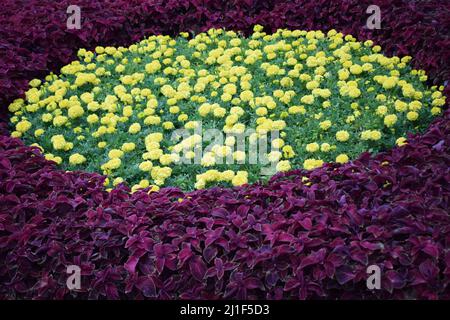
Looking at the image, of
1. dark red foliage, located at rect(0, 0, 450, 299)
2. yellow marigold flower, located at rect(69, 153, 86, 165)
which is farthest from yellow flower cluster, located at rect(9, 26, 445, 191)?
dark red foliage, located at rect(0, 0, 450, 299)

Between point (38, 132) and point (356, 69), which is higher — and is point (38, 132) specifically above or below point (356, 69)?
below

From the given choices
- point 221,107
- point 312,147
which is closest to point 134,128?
point 221,107

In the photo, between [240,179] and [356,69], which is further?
[356,69]

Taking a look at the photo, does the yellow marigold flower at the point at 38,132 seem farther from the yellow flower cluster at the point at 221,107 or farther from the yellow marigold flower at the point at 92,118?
the yellow marigold flower at the point at 92,118

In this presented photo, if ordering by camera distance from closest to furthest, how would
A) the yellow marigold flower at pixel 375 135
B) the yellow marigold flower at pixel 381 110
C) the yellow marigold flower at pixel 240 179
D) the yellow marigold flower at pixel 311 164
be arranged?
the yellow marigold flower at pixel 240 179 → the yellow marigold flower at pixel 311 164 → the yellow marigold flower at pixel 375 135 → the yellow marigold flower at pixel 381 110

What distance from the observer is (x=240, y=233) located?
2508mm

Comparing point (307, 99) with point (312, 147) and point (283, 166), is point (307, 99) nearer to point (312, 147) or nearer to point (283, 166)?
point (312, 147)

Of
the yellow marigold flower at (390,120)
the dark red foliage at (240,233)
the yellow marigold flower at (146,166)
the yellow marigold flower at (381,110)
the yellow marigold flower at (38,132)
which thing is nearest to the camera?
the dark red foliage at (240,233)

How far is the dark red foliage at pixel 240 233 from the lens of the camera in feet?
7.54

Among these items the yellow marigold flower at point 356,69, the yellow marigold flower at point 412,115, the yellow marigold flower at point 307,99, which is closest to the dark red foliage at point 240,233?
the yellow marigold flower at point 412,115

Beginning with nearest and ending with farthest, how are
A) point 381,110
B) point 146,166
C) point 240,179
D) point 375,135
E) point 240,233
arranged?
point 240,233 → point 240,179 → point 146,166 → point 375,135 → point 381,110

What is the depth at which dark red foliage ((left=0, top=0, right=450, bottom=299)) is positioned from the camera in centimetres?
230
